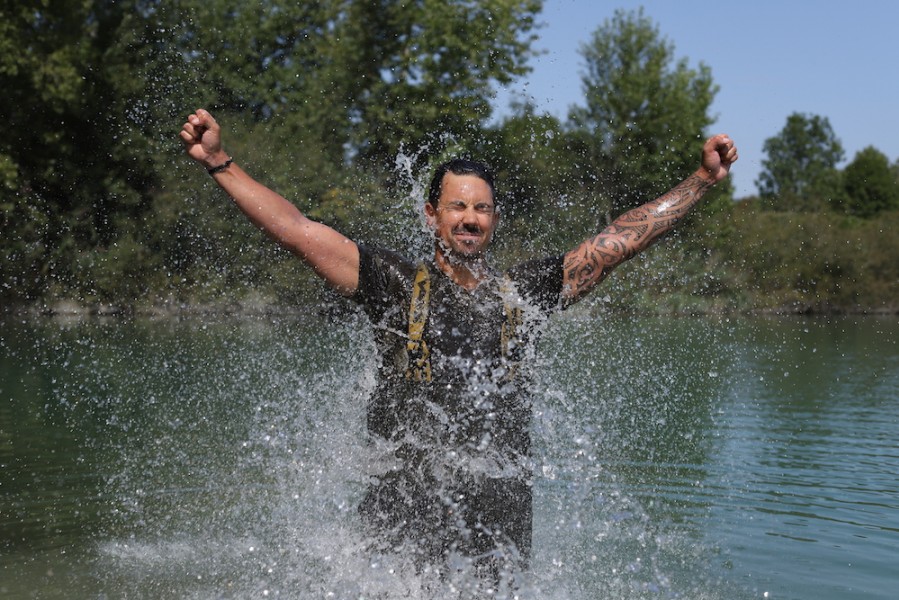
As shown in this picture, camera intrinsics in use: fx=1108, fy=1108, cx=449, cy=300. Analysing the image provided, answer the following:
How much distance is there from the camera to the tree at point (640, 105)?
3400 centimetres

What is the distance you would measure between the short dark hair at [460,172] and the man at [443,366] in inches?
0.4

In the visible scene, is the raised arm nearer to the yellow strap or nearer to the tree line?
the yellow strap

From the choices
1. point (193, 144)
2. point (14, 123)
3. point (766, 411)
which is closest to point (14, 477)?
point (193, 144)

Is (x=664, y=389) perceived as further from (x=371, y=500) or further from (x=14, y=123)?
(x=14, y=123)

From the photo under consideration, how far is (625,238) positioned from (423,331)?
37.3 inches

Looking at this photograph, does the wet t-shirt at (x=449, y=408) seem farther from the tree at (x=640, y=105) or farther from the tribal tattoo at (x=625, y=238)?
the tree at (x=640, y=105)

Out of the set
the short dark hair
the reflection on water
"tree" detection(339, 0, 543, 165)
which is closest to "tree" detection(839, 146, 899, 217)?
"tree" detection(339, 0, 543, 165)

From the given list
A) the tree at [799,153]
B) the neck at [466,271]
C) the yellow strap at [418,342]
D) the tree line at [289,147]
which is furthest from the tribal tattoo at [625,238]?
the tree at [799,153]

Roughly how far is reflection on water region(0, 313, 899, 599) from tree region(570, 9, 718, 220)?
1714cm

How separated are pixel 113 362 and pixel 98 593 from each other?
483 inches

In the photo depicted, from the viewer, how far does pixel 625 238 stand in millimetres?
4398

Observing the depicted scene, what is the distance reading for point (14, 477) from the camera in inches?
347

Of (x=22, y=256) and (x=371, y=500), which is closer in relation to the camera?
(x=371, y=500)

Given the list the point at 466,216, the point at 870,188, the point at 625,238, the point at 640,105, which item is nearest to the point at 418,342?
the point at 466,216
